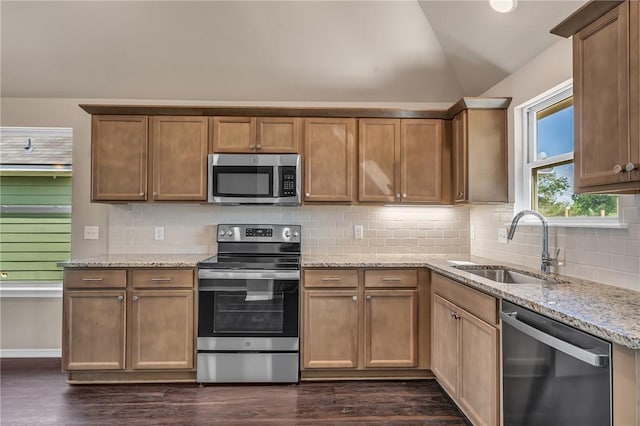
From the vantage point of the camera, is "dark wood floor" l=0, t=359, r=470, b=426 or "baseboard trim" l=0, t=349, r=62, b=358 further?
"baseboard trim" l=0, t=349, r=62, b=358

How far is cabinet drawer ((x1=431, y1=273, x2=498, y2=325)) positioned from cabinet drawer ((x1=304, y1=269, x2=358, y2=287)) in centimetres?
61

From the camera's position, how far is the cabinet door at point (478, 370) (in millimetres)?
1880

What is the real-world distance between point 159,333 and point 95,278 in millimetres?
624

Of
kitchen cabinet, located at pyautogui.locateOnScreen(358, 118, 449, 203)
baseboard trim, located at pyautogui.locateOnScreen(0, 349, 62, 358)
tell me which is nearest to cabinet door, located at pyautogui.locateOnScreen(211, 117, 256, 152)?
kitchen cabinet, located at pyautogui.locateOnScreen(358, 118, 449, 203)

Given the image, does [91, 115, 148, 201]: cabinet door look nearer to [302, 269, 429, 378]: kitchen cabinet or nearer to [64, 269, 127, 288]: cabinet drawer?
[64, 269, 127, 288]: cabinet drawer

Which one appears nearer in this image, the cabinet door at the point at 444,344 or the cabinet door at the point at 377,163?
the cabinet door at the point at 444,344

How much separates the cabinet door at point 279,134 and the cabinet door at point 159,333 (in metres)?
1.40

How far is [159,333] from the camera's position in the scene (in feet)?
9.11

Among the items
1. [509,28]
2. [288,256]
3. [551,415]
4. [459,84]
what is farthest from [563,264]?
[288,256]

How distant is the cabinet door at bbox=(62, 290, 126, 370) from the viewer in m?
2.75

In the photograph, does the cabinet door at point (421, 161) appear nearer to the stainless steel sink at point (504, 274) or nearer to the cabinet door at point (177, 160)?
the stainless steel sink at point (504, 274)

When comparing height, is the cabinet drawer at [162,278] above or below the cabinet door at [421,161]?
below

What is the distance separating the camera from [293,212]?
3.44m

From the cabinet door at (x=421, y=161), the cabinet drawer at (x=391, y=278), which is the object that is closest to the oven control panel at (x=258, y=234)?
the cabinet drawer at (x=391, y=278)
